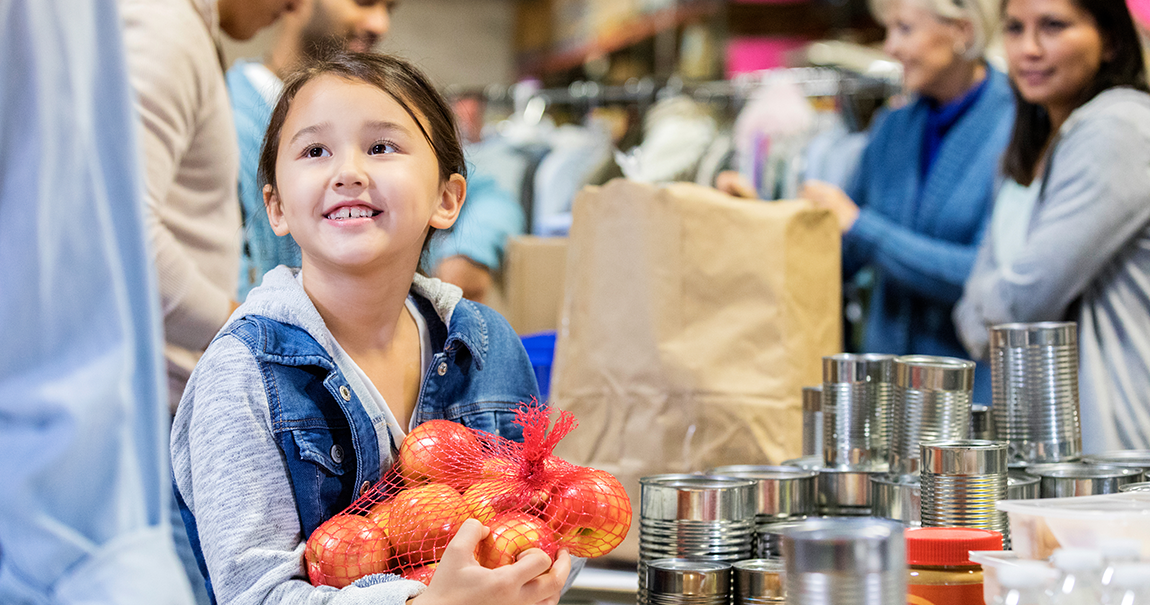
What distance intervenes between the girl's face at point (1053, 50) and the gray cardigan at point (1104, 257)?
120 millimetres

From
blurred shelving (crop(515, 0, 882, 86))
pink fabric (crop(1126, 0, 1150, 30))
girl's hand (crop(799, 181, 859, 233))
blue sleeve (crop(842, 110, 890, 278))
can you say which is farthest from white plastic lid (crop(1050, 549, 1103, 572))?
blurred shelving (crop(515, 0, 882, 86))

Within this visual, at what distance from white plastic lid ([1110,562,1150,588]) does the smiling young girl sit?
45 centimetres

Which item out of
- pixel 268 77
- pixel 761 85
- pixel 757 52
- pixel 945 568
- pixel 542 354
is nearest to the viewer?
pixel 945 568

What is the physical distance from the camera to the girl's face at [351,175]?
3.33 feet

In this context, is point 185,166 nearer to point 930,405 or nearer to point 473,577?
point 473,577

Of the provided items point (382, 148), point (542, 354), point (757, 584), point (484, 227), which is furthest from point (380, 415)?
point (484, 227)

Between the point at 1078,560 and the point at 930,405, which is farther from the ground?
the point at 930,405

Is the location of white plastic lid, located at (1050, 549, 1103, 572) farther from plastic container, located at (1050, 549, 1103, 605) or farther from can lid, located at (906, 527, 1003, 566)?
can lid, located at (906, 527, 1003, 566)

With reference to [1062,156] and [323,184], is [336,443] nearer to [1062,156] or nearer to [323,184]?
[323,184]

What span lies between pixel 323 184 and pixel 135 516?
522 millimetres

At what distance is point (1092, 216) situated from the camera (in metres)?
1.61

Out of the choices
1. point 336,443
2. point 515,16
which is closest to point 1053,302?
point 336,443

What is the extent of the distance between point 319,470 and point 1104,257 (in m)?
1.28

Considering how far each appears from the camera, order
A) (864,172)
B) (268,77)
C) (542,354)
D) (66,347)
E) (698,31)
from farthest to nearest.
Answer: (698,31) → (864,172) → (268,77) → (542,354) → (66,347)
